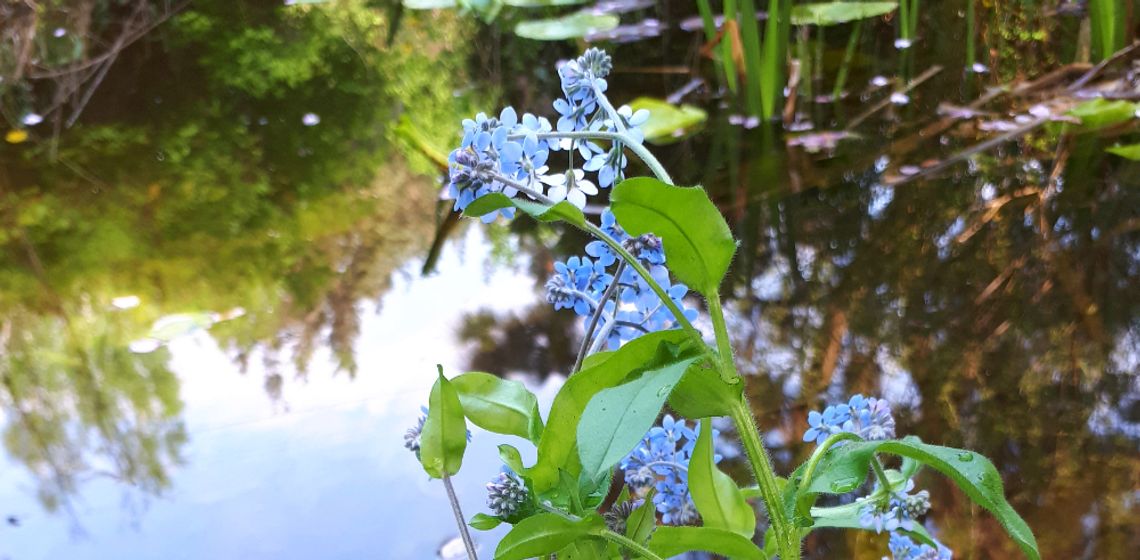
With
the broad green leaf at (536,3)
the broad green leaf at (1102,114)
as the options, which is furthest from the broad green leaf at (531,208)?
the broad green leaf at (536,3)

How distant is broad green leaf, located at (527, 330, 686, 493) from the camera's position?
0.36 m

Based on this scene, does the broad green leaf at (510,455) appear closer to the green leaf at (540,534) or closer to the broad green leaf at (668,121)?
the green leaf at (540,534)

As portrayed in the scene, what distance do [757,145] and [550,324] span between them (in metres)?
0.62

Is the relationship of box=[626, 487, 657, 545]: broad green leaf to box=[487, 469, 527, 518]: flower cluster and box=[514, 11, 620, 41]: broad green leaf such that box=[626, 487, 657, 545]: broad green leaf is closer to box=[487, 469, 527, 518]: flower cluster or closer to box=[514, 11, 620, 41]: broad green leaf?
box=[487, 469, 527, 518]: flower cluster

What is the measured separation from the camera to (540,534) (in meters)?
0.36

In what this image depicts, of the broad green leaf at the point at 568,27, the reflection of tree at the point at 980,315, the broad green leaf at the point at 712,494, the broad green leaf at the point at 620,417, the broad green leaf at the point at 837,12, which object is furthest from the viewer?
the broad green leaf at the point at 568,27

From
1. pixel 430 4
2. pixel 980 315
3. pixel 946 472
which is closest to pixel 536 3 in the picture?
pixel 430 4

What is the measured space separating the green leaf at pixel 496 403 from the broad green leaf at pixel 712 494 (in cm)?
7

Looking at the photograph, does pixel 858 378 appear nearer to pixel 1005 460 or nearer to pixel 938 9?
pixel 1005 460

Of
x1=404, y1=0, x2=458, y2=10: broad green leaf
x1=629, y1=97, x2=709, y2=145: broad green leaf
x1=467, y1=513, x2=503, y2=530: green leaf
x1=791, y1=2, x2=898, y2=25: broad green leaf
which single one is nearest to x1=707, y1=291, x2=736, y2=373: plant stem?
x1=467, y1=513, x2=503, y2=530: green leaf

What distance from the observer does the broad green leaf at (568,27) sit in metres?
2.09

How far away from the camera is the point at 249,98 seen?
1.85m

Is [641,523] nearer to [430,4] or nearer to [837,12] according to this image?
[837,12]

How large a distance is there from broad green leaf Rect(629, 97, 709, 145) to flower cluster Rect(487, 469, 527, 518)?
47.7 inches
